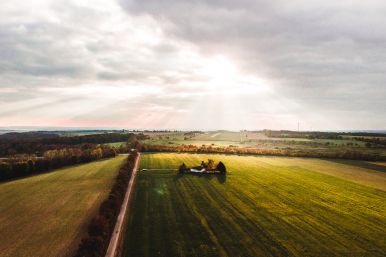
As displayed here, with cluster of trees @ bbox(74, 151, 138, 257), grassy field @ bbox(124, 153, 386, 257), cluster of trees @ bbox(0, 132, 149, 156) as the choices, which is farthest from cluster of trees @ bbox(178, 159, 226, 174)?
cluster of trees @ bbox(0, 132, 149, 156)

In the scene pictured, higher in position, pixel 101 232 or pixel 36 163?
pixel 36 163

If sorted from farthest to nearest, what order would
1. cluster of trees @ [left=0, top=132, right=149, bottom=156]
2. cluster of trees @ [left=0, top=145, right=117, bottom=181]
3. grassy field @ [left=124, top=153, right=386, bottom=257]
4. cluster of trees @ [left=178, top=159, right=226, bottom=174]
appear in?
cluster of trees @ [left=0, top=132, right=149, bottom=156], cluster of trees @ [left=0, top=145, right=117, bottom=181], cluster of trees @ [left=178, top=159, right=226, bottom=174], grassy field @ [left=124, top=153, right=386, bottom=257]

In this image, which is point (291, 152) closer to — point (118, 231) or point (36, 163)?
point (36, 163)

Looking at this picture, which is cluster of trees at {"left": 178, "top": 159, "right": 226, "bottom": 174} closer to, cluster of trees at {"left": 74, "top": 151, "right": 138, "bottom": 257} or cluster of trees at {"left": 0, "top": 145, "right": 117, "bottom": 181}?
cluster of trees at {"left": 74, "top": 151, "right": 138, "bottom": 257}

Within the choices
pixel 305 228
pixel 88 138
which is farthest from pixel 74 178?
pixel 88 138

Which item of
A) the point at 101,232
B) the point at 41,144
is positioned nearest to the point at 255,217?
the point at 101,232
